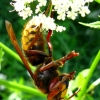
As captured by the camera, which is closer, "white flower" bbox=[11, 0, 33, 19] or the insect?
"white flower" bbox=[11, 0, 33, 19]

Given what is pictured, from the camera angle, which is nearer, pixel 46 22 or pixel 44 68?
pixel 46 22

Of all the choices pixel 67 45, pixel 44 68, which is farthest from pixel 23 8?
pixel 67 45

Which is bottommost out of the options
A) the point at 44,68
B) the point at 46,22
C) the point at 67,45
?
the point at 67,45

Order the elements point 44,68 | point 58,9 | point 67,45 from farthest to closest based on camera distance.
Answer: point 67,45 < point 44,68 < point 58,9

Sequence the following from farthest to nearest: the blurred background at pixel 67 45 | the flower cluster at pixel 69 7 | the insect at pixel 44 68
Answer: the blurred background at pixel 67 45 < the insect at pixel 44 68 < the flower cluster at pixel 69 7

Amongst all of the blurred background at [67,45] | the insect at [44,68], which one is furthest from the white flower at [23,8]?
the blurred background at [67,45]

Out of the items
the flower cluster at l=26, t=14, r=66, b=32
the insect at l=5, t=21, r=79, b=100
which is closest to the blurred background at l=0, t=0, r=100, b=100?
the insect at l=5, t=21, r=79, b=100

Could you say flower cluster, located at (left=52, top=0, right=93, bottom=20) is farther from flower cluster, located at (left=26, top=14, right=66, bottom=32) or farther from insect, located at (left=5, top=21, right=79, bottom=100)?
insect, located at (left=5, top=21, right=79, bottom=100)

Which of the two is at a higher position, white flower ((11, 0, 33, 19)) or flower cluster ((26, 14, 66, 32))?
white flower ((11, 0, 33, 19))

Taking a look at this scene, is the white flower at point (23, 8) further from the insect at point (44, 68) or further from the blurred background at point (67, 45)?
the blurred background at point (67, 45)

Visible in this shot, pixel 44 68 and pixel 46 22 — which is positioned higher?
pixel 46 22

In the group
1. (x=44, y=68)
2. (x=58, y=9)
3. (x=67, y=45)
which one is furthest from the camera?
(x=67, y=45)

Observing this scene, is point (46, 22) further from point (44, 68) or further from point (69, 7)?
point (44, 68)
